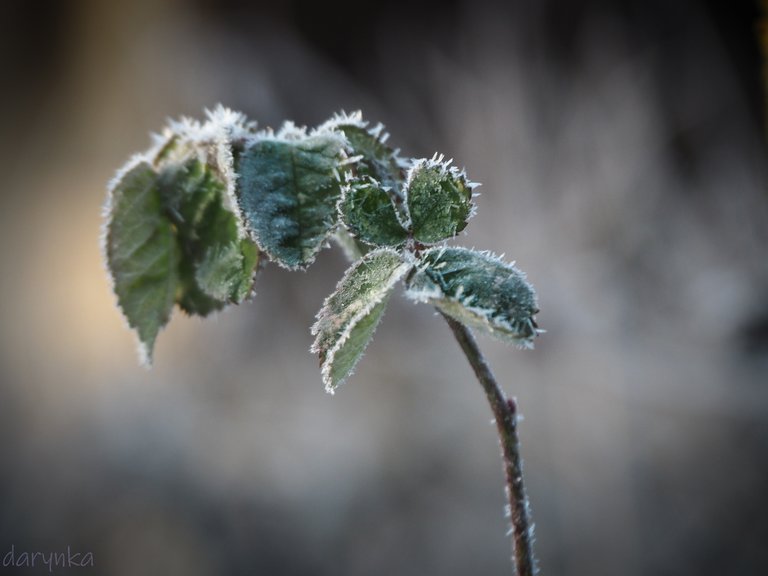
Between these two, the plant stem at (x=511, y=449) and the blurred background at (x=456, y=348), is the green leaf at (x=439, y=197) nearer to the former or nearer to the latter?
the plant stem at (x=511, y=449)

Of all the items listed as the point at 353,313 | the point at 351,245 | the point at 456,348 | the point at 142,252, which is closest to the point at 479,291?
the point at 353,313

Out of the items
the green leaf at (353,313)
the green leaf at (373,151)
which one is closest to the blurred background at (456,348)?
the green leaf at (373,151)

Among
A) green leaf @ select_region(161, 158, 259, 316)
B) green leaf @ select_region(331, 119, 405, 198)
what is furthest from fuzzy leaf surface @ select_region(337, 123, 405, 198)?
green leaf @ select_region(161, 158, 259, 316)

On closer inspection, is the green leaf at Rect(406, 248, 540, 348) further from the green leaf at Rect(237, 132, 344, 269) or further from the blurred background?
the blurred background

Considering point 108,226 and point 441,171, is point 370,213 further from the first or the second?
point 108,226

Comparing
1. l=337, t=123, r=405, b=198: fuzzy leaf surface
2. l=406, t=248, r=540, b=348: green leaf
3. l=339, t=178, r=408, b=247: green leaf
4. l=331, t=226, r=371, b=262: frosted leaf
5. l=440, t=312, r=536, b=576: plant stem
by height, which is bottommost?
l=440, t=312, r=536, b=576: plant stem

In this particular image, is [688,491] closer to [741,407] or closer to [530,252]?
[741,407]
